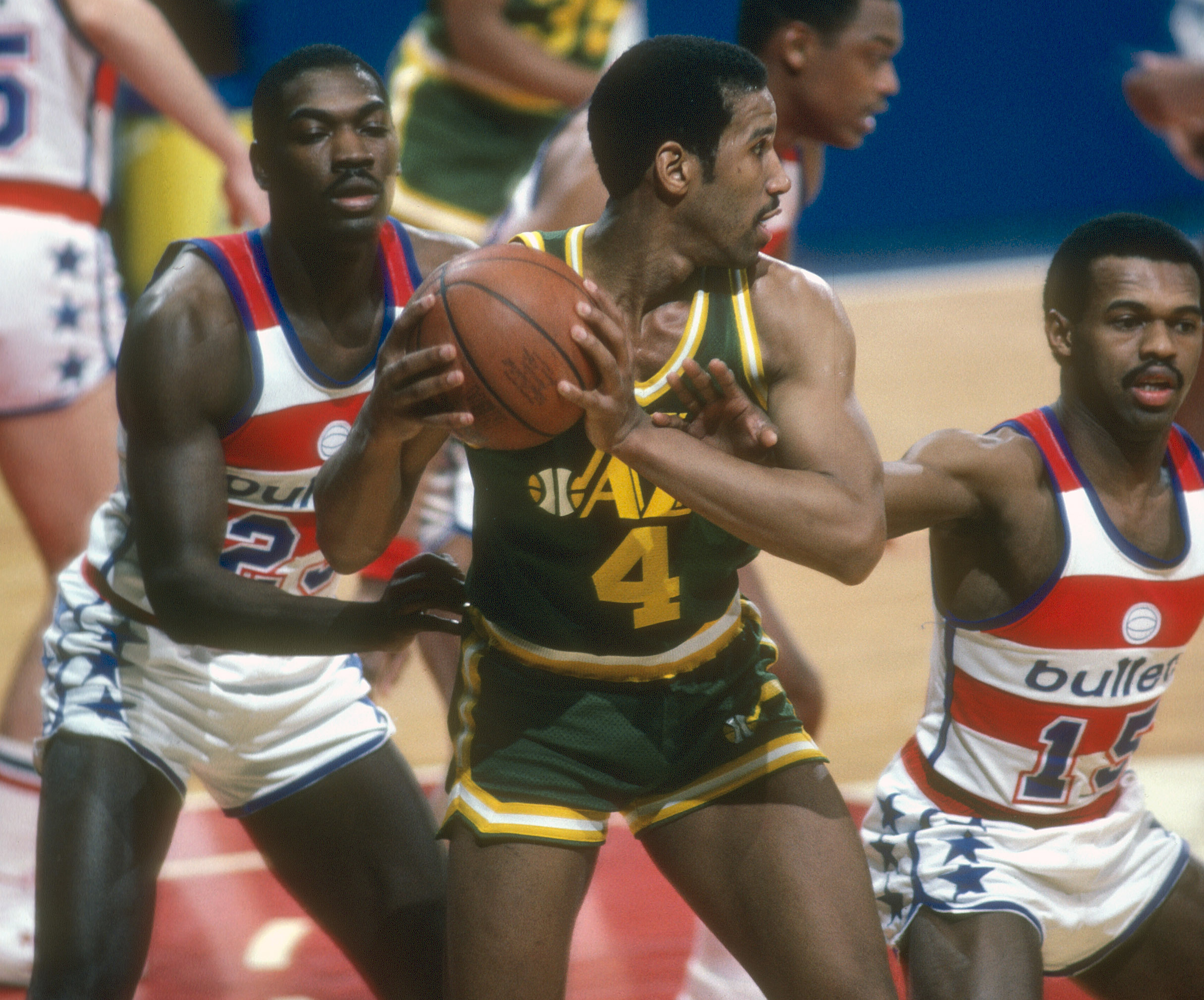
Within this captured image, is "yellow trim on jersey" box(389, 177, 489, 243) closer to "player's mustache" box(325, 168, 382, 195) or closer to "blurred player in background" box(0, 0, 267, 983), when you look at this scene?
"blurred player in background" box(0, 0, 267, 983)

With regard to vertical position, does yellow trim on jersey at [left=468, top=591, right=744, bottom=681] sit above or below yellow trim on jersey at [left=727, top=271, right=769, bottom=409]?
below

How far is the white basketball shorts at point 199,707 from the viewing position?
3096 mm

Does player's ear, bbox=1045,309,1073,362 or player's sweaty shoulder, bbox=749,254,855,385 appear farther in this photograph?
player's ear, bbox=1045,309,1073,362

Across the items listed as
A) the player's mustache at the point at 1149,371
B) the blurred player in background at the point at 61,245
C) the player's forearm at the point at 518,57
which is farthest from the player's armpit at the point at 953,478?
the player's forearm at the point at 518,57

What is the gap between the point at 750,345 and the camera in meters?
2.61

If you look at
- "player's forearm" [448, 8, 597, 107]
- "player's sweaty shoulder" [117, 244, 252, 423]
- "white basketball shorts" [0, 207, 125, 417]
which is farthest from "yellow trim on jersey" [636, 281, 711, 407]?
"player's forearm" [448, 8, 597, 107]

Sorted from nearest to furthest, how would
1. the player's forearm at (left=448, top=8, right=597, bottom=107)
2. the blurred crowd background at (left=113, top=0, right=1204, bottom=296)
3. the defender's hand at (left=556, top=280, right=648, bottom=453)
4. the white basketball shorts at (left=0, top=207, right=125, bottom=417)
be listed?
the defender's hand at (left=556, top=280, right=648, bottom=453)
the white basketball shorts at (left=0, top=207, right=125, bottom=417)
the player's forearm at (left=448, top=8, right=597, bottom=107)
the blurred crowd background at (left=113, top=0, right=1204, bottom=296)

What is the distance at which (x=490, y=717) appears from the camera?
275cm

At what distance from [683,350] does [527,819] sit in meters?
0.79

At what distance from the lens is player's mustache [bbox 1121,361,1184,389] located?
3094mm

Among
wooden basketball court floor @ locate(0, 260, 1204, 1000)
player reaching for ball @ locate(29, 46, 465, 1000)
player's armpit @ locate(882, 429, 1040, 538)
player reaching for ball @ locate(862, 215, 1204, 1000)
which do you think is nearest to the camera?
player reaching for ball @ locate(29, 46, 465, 1000)

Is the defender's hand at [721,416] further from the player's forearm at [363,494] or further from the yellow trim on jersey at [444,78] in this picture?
the yellow trim on jersey at [444,78]

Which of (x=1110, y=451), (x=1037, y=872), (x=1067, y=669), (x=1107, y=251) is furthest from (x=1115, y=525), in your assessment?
(x=1037, y=872)

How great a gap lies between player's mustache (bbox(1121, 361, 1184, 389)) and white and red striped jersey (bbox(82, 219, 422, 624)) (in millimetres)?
1371
